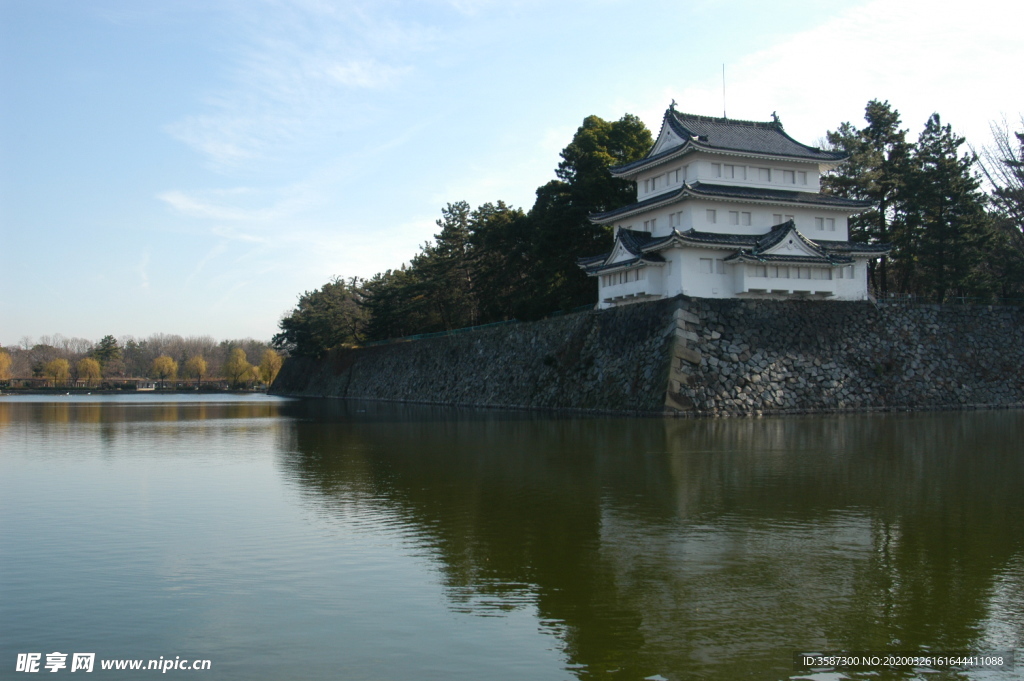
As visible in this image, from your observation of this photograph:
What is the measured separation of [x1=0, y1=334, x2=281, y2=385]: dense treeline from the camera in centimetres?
10000

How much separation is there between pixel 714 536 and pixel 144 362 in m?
138

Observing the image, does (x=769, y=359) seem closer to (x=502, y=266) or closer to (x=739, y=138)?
(x=739, y=138)

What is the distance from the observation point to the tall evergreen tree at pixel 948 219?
36.6 meters

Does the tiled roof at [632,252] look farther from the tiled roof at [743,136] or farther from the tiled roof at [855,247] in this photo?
the tiled roof at [855,247]

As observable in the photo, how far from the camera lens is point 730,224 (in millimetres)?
32594

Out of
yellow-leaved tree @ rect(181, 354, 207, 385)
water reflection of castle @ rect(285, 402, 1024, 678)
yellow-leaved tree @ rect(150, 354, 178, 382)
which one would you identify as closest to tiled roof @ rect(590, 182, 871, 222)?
water reflection of castle @ rect(285, 402, 1024, 678)

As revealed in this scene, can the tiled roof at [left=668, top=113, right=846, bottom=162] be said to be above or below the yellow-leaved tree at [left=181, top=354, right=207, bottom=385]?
above

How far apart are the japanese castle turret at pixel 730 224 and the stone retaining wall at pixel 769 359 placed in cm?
97

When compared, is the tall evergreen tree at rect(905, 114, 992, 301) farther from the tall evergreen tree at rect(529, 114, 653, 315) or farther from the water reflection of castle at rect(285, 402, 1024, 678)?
the water reflection of castle at rect(285, 402, 1024, 678)

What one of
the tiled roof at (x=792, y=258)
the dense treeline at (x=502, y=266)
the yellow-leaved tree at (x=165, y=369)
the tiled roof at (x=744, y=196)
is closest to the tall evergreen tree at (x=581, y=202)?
the dense treeline at (x=502, y=266)

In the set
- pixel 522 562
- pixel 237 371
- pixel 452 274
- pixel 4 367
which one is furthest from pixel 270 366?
pixel 522 562

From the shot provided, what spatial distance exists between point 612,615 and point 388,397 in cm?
4835

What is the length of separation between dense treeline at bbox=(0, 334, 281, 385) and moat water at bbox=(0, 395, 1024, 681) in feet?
266

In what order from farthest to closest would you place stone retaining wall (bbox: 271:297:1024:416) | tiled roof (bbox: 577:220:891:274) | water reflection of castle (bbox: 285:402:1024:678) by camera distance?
tiled roof (bbox: 577:220:891:274), stone retaining wall (bbox: 271:297:1024:416), water reflection of castle (bbox: 285:402:1024:678)
